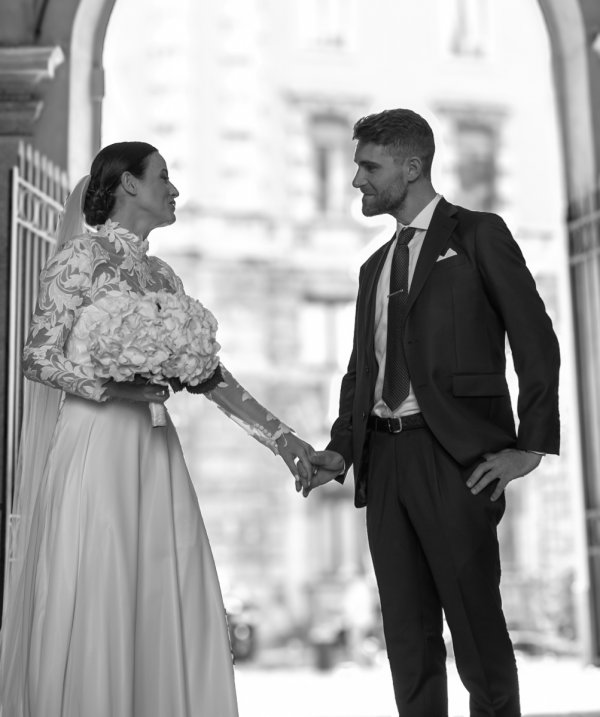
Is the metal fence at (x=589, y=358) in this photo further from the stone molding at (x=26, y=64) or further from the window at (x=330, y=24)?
the window at (x=330, y=24)

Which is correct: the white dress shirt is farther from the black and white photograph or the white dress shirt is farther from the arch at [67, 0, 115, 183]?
the arch at [67, 0, 115, 183]

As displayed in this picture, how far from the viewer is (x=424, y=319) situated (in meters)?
3.23

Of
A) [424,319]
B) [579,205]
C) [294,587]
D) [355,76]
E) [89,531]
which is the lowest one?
[294,587]

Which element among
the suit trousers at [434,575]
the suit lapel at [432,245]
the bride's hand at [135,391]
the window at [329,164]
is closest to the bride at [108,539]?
the bride's hand at [135,391]

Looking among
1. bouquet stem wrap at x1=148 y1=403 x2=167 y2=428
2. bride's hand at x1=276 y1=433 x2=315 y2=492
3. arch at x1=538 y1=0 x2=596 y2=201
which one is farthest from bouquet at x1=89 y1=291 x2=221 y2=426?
arch at x1=538 y1=0 x2=596 y2=201

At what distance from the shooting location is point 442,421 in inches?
123

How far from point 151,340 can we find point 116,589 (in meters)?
0.68

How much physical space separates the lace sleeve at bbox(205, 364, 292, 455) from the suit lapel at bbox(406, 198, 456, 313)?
0.62 meters

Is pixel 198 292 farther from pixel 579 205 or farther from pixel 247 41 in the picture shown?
pixel 579 205

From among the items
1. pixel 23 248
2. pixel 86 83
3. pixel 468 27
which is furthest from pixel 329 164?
pixel 23 248

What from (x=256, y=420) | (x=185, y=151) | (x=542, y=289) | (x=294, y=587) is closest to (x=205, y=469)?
(x=294, y=587)

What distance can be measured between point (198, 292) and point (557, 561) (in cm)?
745

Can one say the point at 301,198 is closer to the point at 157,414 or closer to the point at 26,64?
the point at 26,64

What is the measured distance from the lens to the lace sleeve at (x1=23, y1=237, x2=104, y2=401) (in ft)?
10.2
